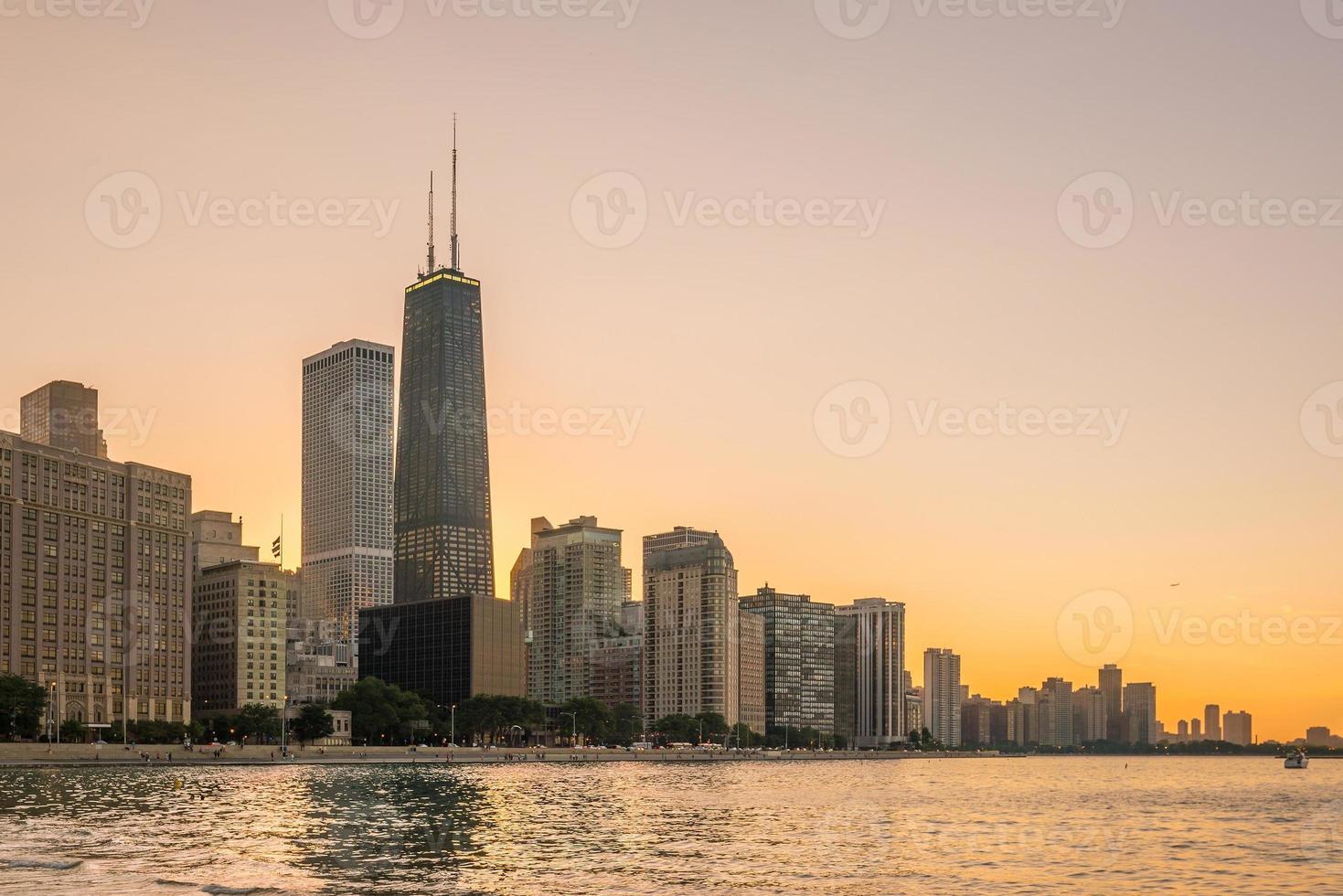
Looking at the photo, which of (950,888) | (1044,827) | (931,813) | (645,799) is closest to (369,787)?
(645,799)

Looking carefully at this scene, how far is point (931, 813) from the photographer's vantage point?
128 meters

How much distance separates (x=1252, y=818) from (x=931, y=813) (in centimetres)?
3035

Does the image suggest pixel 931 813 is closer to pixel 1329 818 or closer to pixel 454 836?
pixel 1329 818

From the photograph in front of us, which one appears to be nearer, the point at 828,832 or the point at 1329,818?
the point at 828,832

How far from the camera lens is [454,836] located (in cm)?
9250

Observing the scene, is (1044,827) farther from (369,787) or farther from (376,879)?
(369,787)

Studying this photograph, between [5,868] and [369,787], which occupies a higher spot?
[5,868]

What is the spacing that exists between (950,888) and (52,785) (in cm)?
10578

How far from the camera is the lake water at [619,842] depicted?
70.3m

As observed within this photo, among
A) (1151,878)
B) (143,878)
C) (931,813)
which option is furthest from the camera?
(931,813)

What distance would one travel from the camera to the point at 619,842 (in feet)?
299

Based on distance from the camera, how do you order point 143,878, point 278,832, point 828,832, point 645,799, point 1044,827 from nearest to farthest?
point 143,878, point 278,832, point 828,832, point 1044,827, point 645,799

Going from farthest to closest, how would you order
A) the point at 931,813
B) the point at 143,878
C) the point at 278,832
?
1. the point at 931,813
2. the point at 278,832
3. the point at 143,878

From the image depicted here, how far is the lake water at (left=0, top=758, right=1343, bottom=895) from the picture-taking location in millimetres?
70312
